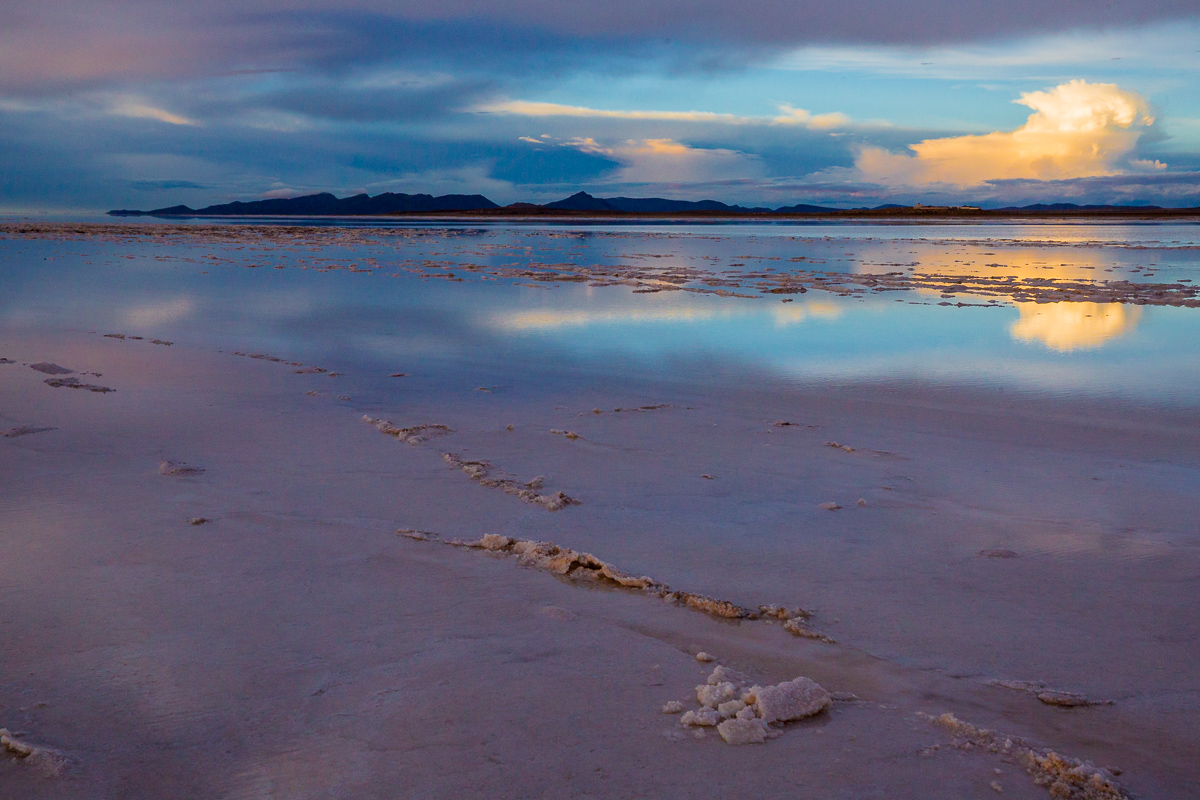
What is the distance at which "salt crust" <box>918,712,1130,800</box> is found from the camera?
1.91 metres

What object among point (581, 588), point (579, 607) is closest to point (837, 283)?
point (581, 588)

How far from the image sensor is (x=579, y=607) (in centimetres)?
279

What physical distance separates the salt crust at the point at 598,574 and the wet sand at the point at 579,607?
4cm

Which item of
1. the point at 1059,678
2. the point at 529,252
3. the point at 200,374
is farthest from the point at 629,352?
the point at 529,252

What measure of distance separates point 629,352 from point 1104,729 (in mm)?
6133

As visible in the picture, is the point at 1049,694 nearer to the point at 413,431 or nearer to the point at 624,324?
the point at 413,431

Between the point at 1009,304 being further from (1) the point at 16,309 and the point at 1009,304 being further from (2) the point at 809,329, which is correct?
(1) the point at 16,309

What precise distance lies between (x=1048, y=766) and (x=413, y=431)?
12.3 ft

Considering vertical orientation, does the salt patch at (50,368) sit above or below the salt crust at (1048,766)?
above

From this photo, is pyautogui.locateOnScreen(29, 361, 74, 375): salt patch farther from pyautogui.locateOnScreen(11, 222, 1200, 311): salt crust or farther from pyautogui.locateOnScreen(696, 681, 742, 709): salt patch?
pyautogui.locateOnScreen(11, 222, 1200, 311): salt crust

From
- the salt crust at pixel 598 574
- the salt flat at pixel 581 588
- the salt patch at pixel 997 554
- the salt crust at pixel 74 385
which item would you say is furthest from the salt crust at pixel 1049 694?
the salt crust at pixel 74 385

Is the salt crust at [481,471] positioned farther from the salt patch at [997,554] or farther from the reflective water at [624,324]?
the reflective water at [624,324]

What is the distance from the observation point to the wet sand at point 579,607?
2.01 m

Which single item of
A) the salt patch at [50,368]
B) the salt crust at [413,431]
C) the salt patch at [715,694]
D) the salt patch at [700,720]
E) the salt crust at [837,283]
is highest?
the salt crust at [837,283]
